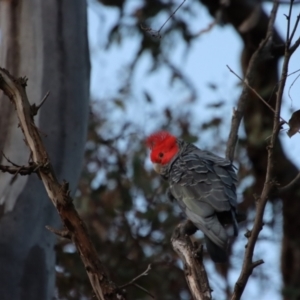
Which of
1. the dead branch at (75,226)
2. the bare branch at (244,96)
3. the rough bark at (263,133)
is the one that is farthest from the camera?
the rough bark at (263,133)

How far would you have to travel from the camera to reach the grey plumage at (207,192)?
8.73ft

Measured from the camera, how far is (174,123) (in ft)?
17.8

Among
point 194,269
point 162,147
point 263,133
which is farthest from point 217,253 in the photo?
point 263,133

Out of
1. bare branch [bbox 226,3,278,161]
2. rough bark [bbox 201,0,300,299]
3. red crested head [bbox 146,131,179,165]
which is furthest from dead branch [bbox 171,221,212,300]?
rough bark [bbox 201,0,300,299]

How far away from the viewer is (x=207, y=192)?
292cm

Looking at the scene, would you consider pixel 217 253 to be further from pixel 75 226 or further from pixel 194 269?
pixel 75 226

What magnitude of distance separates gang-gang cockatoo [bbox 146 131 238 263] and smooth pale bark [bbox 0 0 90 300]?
462mm

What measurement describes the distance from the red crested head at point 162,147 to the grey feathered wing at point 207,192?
0.12 m

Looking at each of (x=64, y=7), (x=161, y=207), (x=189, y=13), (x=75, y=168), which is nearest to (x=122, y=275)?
(x=161, y=207)

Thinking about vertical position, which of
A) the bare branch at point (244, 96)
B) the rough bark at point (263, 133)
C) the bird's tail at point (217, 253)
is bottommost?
the bird's tail at point (217, 253)

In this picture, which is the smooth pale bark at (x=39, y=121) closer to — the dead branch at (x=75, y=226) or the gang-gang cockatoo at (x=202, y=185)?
the gang-gang cockatoo at (x=202, y=185)

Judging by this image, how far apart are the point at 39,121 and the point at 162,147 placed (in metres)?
0.83

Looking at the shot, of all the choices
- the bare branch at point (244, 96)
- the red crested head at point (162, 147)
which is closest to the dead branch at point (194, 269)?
the bare branch at point (244, 96)

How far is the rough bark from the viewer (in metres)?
5.34
